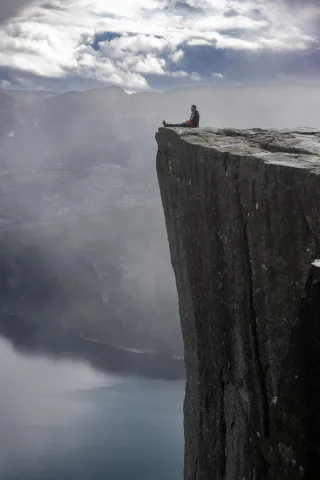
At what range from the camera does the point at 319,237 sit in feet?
40.8

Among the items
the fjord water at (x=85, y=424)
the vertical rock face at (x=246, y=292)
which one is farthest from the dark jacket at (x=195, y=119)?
the fjord water at (x=85, y=424)

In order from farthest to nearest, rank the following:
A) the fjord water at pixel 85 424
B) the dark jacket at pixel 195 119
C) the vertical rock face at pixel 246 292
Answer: the fjord water at pixel 85 424
the dark jacket at pixel 195 119
the vertical rock face at pixel 246 292

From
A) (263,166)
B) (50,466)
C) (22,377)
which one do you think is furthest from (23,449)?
(263,166)

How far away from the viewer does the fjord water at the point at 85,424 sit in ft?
301

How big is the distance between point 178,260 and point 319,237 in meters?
10.1

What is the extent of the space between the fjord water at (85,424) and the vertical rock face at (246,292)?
248 ft

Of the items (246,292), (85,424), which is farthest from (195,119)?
(85,424)

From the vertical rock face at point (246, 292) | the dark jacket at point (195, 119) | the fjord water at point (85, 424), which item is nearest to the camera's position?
the vertical rock face at point (246, 292)

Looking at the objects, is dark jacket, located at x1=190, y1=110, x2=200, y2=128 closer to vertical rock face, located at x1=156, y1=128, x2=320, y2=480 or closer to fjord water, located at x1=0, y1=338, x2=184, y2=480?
vertical rock face, located at x1=156, y1=128, x2=320, y2=480

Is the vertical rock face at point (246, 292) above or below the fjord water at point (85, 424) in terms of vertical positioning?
above

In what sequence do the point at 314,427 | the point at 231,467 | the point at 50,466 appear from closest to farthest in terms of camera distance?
the point at 314,427
the point at 231,467
the point at 50,466

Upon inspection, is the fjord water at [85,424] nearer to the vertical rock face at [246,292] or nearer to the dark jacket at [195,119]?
the vertical rock face at [246,292]

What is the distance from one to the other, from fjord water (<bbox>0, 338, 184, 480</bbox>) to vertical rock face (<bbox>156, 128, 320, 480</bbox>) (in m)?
75.6

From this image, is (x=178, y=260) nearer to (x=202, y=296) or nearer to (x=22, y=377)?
(x=202, y=296)
